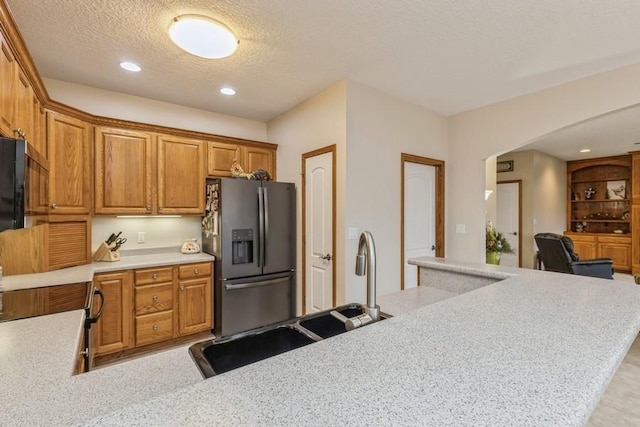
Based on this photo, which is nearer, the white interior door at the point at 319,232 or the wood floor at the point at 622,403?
the wood floor at the point at 622,403

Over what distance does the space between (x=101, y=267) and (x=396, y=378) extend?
285cm

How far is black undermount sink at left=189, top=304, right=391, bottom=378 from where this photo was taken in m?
1.08

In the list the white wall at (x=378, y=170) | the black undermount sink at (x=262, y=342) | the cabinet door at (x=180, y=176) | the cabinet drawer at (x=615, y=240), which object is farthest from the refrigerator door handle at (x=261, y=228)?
the cabinet drawer at (x=615, y=240)

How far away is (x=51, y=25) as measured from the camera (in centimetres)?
197

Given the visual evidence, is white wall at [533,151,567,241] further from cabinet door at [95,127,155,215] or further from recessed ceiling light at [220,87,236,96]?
cabinet door at [95,127,155,215]

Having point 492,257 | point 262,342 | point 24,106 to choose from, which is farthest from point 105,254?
point 492,257

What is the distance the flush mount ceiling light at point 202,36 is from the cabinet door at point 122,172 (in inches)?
55.2

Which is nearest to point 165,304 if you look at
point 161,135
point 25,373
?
point 161,135

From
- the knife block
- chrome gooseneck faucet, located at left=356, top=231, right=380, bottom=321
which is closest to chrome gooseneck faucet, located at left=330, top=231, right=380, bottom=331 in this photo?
chrome gooseneck faucet, located at left=356, top=231, right=380, bottom=321

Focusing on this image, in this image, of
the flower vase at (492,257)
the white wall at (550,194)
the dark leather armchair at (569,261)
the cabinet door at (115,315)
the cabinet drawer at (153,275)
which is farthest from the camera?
the white wall at (550,194)

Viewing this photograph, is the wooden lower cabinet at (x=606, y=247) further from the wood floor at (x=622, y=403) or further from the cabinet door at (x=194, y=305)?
the cabinet door at (x=194, y=305)

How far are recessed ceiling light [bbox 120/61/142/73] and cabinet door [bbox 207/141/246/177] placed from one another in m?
0.98

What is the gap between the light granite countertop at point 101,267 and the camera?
2.05m

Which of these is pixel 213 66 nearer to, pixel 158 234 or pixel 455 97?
pixel 158 234
